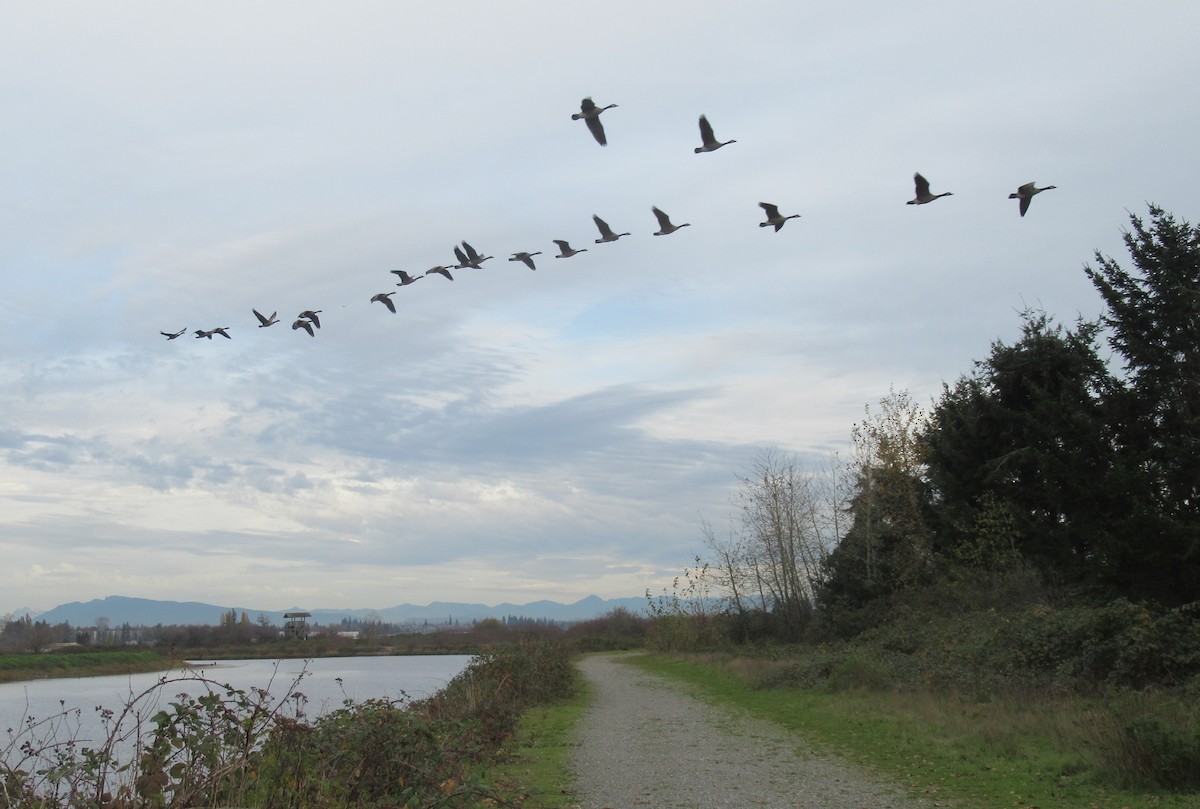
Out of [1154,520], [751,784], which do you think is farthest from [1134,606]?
[751,784]

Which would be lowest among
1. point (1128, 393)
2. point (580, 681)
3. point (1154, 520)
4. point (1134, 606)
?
point (580, 681)

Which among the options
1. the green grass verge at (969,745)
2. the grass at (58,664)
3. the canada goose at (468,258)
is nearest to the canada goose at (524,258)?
the canada goose at (468,258)

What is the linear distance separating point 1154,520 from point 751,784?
13045 mm

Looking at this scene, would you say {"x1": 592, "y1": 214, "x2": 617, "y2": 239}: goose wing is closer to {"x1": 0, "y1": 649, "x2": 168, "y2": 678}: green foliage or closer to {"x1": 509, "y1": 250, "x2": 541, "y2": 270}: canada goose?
{"x1": 509, "y1": 250, "x2": 541, "y2": 270}: canada goose

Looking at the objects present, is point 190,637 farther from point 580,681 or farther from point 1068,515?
point 1068,515

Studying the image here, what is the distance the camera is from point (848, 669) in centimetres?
2205

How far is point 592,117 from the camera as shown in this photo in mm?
10508

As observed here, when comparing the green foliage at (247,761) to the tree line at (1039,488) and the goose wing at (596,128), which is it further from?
the tree line at (1039,488)

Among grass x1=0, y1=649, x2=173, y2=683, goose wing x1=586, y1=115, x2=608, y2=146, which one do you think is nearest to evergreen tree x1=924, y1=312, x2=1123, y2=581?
goose wing x1=586, y1=115, x2=608, y2=146

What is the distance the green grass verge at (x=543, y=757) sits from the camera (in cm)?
1039

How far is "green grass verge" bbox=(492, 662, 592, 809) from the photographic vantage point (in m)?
10.4

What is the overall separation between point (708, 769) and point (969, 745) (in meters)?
3.76

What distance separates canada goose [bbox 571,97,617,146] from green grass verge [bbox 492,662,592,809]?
22.2ft

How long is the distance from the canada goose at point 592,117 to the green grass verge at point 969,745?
806 centimetres
